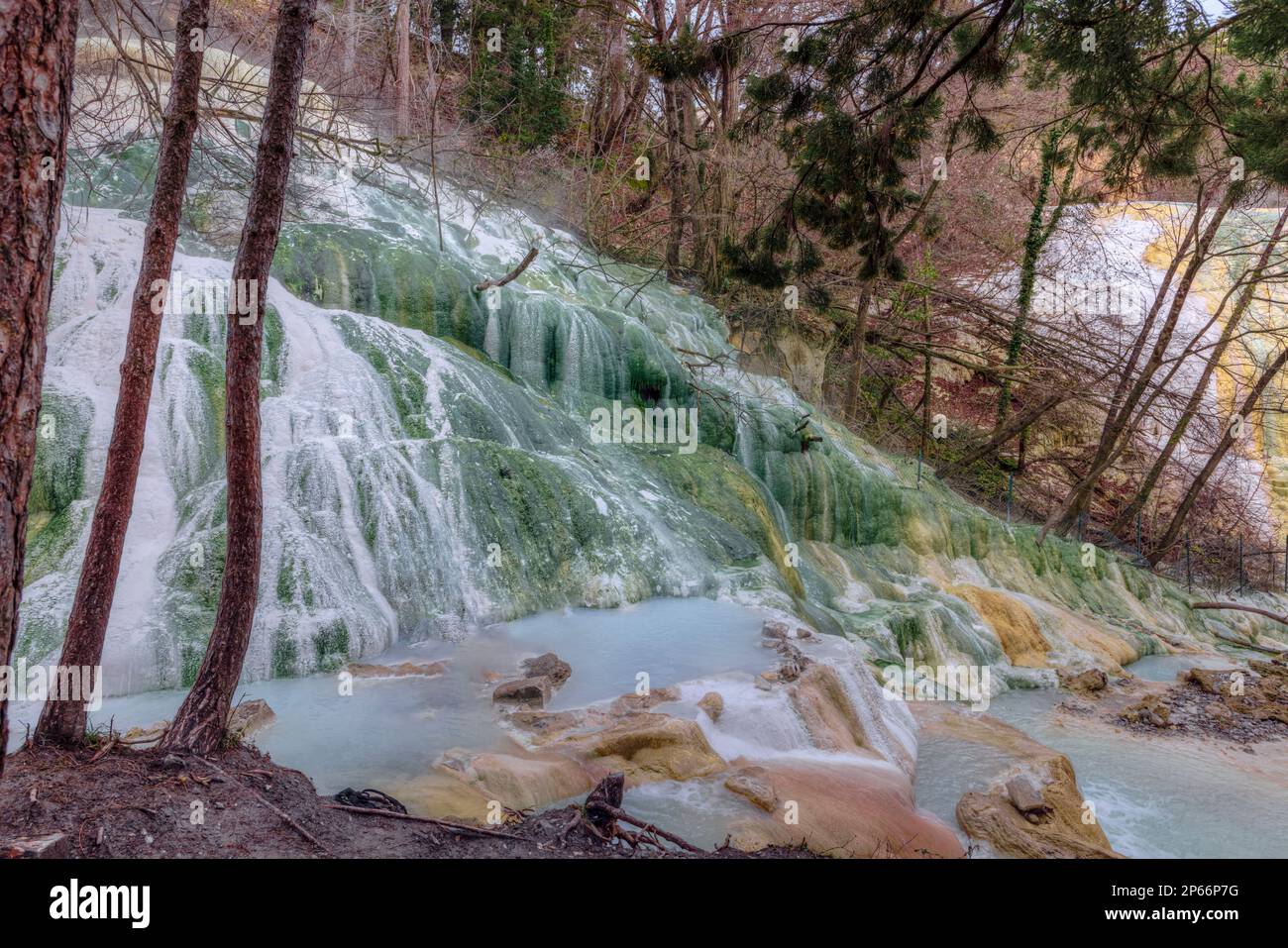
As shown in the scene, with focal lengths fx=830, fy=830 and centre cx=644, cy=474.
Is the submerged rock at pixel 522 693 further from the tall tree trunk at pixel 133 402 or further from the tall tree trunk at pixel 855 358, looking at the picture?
the tall tree trunk at pixel 855 358

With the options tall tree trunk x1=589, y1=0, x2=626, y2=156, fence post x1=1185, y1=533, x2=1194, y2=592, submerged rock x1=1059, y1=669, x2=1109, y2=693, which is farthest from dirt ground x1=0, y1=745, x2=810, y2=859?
fence post x1=1185, y1=533, x2=1194, y2=592

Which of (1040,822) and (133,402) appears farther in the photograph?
(1040,822)

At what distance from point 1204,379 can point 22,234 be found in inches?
545

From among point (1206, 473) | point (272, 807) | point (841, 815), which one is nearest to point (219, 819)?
point (272, 807)

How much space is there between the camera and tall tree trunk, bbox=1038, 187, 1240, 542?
11.3 metres

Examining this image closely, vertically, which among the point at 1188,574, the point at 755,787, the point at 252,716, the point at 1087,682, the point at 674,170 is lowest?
the point at 1188,574

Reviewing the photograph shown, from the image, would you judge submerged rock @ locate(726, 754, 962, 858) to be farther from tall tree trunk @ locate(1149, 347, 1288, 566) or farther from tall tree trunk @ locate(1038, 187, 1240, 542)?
tall tree trunk @ locate(1149, 347, 1288, 566)

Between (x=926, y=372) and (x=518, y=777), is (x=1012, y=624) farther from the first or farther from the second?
(x=518, y=777)

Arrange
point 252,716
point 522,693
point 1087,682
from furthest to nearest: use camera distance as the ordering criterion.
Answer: point 1087,682 < point 522,693 < point 252,716

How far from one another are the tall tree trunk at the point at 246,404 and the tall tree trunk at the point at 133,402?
40 cm

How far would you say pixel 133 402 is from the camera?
346 cm

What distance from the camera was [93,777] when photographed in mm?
2959
